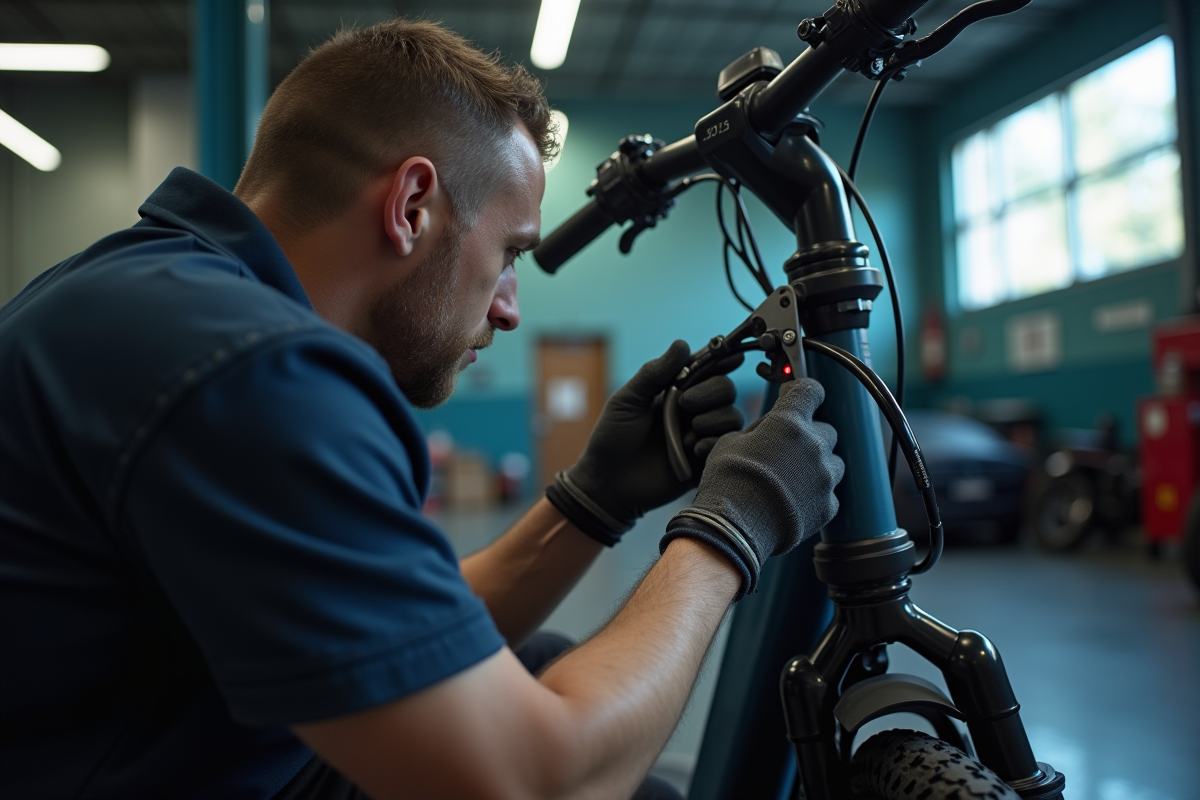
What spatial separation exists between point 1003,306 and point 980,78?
7.66ft

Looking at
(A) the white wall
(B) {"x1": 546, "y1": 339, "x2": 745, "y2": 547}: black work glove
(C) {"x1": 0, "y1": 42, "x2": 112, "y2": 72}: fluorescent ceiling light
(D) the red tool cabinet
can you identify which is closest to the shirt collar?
(B) {"x1": 546, "y1": 339, "x2": 745, "y2": 547}: black work glove

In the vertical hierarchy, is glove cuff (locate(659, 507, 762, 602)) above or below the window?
below

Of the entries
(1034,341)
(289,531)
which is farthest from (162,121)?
(289,531)

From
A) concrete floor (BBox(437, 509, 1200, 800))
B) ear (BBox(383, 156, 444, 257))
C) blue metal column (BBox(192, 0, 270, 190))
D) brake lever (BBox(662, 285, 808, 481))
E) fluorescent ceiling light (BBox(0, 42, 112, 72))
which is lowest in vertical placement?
concrete floor (BBox(437, 509, 1200, 800))

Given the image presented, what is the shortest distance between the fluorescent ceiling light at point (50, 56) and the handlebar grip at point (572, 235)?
6695mm

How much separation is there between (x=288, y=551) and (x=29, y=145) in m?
9.68

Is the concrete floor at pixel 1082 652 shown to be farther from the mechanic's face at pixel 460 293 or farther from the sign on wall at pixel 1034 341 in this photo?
the sign on wall at pixel 1034 341

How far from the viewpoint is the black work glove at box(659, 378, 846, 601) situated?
0.67 metres

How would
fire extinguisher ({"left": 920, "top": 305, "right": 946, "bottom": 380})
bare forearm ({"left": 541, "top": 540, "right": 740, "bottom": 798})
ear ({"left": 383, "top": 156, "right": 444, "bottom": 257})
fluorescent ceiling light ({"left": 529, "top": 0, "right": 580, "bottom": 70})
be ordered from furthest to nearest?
1. fire extinguisher ({"left": 920, "top": 305, "right": 946, "bottom": 380})
2. fluorescent ceiling light ({"left": 529, "top": 0, "right": 580, "bottom": 70})
3. ear ({"left": 383, "top": 156, "right": 444, "bottom": 257})
4. bare forearm ({"left": 541, "top": 540, "right": 740, "bottom": 798})

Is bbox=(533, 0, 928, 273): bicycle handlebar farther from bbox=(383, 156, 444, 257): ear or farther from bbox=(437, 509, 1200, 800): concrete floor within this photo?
bbox=(437, 509, 1200, 800): concrete floor

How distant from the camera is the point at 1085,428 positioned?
680cm

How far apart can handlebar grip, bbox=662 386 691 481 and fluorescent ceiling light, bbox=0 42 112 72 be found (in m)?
7.06

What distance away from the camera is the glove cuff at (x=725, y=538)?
66 cm

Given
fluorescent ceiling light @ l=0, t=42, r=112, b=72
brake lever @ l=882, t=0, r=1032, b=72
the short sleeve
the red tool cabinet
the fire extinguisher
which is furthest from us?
the fire extinguisher
